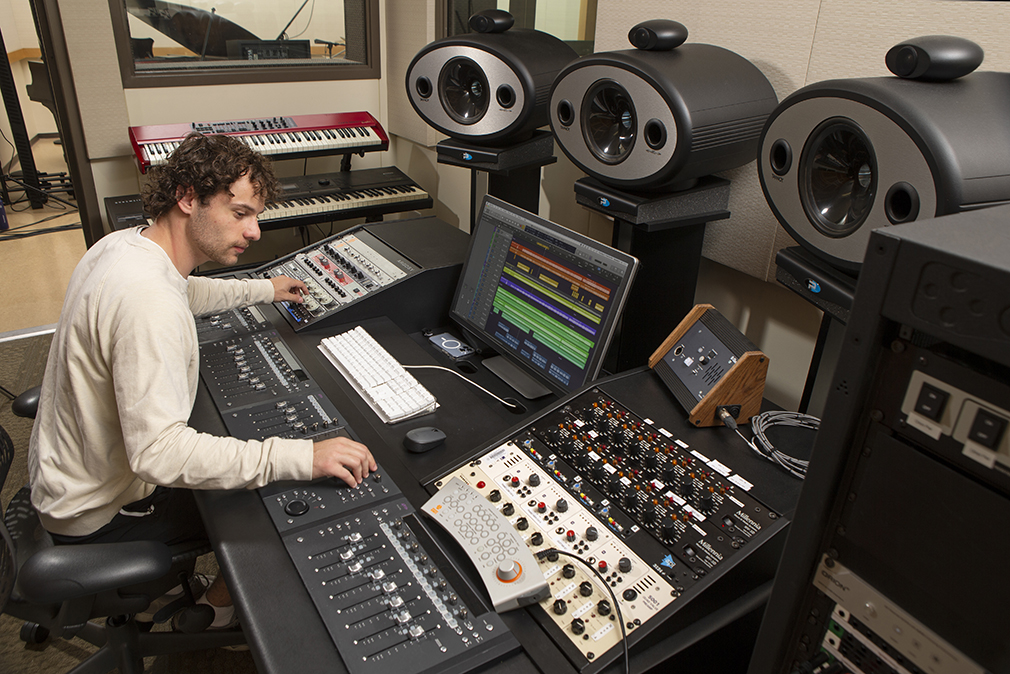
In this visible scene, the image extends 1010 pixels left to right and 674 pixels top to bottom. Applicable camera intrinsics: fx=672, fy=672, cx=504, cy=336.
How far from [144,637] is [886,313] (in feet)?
5.30

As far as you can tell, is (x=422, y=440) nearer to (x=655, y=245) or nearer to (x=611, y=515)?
(x=611, y=515)

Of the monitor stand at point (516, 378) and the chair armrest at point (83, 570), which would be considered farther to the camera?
the monitor stand at point (516, 378)

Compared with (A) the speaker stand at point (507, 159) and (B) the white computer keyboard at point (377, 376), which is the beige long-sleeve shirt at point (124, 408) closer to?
(B) the white computer keyboard at point (377, 376)

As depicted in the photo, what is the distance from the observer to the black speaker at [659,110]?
1.15 metres

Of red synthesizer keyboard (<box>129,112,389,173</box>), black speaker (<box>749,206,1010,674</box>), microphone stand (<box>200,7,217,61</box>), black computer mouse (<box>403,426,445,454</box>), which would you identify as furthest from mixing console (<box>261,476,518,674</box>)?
microphone stand (<box>200,7,217,61</box>)

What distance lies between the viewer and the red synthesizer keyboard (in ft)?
8.87

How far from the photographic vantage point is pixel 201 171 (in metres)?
1.26

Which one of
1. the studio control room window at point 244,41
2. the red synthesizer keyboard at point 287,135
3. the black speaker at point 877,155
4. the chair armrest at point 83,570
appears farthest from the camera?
the studio control room window at point 244,41

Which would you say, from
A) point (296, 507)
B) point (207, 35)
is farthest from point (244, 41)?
point (296, 507)

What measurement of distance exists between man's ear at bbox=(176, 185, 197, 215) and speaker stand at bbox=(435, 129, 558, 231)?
27.1 inches

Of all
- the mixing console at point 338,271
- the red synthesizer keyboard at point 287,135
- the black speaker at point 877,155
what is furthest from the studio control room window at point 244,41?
the black speaker at point 877,155

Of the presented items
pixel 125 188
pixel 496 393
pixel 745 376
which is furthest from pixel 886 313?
pixel 125 188

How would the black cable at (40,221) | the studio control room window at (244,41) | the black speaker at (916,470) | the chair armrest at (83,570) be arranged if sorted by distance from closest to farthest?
the black speaker at (916,470), the chair armrest at (83,570), the studio control room window at (244,41), the black cable at (40,221)

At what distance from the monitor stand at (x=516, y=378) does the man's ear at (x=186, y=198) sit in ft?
2.35
